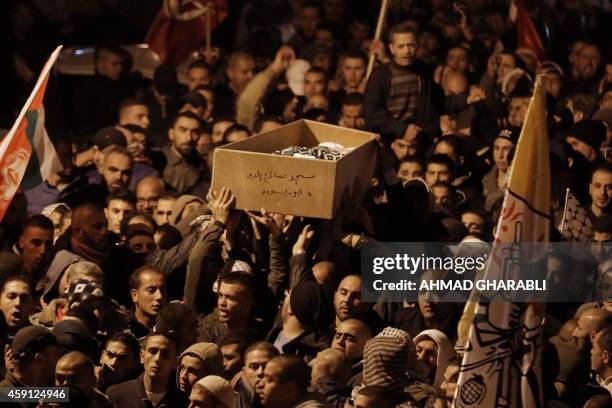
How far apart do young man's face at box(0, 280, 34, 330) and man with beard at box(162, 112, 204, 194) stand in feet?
10.6

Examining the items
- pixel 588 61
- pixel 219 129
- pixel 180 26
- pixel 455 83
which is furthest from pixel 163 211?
pixel 588 61

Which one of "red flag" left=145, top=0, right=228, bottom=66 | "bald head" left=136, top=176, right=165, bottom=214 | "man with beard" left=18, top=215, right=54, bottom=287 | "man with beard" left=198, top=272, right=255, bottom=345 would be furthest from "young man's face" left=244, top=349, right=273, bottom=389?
"red flag" left=145, top=0, right=228, bottom=66

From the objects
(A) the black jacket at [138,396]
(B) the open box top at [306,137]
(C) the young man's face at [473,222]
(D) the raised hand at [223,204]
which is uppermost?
(B) the open box top at [306,137]

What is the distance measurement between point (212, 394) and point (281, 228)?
191 cm

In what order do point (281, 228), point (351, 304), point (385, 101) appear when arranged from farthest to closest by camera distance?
point (385, 101)
point (281, 228)
point (351, 304)

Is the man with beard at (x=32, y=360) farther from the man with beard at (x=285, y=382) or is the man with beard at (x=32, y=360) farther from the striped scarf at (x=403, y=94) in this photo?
the striped scarf at (x=403, y=94)

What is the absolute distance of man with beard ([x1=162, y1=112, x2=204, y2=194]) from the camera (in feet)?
42.2

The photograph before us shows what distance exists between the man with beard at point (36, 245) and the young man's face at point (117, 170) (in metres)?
1.54

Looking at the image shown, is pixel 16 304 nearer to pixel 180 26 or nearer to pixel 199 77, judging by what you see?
pixel 199 77

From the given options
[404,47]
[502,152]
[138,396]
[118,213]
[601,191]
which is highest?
[404,47]

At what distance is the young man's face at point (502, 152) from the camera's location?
1223cm

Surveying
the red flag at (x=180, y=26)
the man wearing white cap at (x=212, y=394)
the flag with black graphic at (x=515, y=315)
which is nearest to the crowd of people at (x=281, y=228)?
the man wearing white cap at (x=212, y=394)

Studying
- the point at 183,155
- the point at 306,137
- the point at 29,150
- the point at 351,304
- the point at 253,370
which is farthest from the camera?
the point at 183,155

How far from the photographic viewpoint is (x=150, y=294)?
32.0 feet
